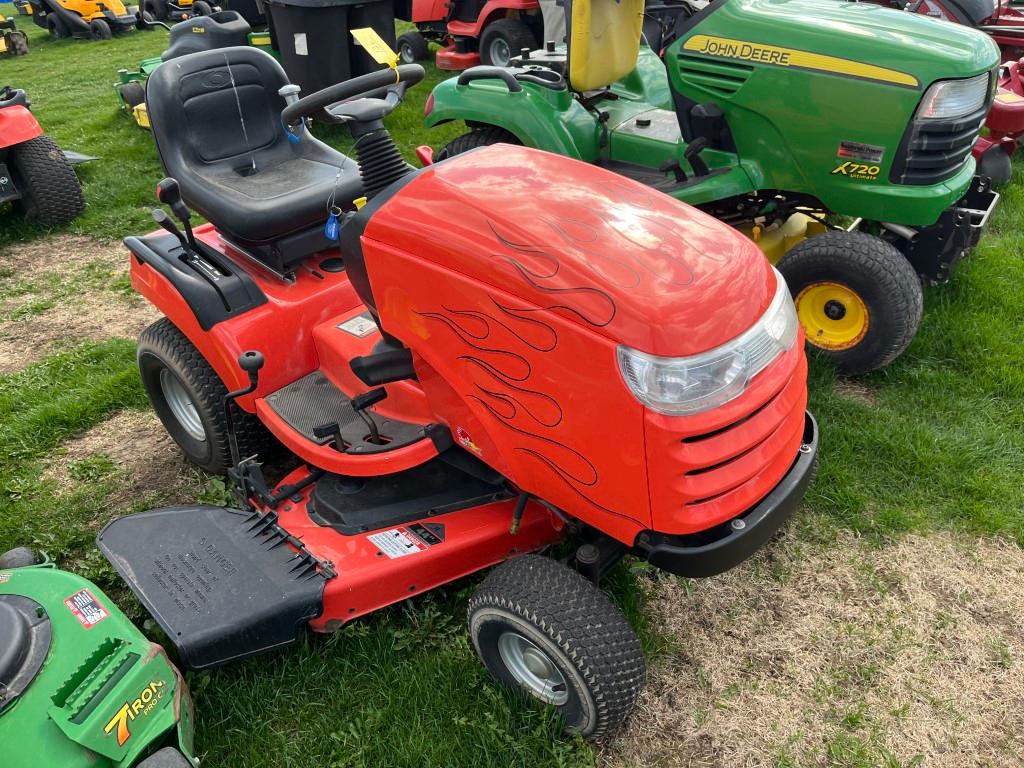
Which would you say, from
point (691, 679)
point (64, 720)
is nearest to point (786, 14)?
point (691, 679)

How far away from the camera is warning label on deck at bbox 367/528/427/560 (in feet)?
7.08

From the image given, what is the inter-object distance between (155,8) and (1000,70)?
37.7 ft

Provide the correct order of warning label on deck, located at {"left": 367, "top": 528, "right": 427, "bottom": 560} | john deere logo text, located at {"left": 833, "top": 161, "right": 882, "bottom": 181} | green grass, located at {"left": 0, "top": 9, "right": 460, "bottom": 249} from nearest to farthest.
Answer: warning label on deck, located at {"left": 367, "top": 528, "right": 427, "bottom": 560}
john deere logo text, located at {"left": 833, "top": 161, "right": 882, "bottom": 181}
green grass, located at {"left": 0, "top": 9, "right": 460, "bottom": 249}

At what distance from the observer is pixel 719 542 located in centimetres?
172

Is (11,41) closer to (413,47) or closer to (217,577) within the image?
(413,47)

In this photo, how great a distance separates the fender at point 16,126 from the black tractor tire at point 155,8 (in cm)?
792

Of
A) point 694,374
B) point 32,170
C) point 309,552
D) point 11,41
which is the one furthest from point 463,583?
point 11,41

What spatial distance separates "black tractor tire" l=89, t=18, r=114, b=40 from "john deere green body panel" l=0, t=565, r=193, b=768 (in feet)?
40.2

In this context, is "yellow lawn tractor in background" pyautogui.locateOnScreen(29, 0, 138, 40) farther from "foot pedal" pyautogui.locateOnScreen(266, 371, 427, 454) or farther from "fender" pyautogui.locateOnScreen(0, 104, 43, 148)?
"foot pedal" pyautogui.locateOnScreen(266, 371, 427, 454)

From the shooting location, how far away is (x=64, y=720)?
1675 millimetres

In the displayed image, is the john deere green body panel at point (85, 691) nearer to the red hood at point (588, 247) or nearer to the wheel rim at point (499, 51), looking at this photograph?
the red hood at point (588, 247)

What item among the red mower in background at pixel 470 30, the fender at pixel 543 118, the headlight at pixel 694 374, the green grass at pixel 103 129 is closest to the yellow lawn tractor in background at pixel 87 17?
the green grass at pixel 103 129

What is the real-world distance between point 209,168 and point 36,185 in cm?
263

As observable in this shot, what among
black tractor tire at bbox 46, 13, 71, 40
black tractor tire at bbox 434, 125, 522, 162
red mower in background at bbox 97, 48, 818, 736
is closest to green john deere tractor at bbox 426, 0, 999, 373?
black tractor tire at bbox 434, 125, 522, 162
